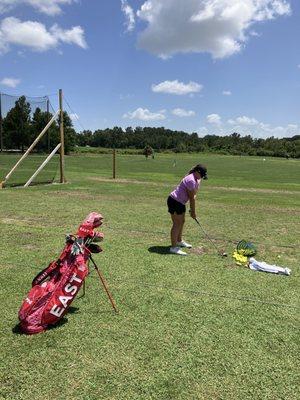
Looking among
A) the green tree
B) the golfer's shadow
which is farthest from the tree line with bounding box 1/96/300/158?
the golfer's shadow

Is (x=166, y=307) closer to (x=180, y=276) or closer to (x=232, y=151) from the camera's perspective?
(x=180, y=276)

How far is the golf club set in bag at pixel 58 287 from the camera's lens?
190 inches

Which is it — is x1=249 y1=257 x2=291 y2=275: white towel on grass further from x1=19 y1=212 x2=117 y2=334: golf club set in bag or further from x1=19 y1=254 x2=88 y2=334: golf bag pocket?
x1=19 y1=254 x2=88 y2=334: golf bag pocket

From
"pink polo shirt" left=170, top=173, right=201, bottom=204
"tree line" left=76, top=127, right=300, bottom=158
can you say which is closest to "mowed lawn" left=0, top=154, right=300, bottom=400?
"pink polo shirt" left=170, top=173, right=201, bottom=204

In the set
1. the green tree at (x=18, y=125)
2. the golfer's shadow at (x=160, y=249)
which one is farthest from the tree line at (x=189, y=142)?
the golfer's shadow at (x=160, y=249)

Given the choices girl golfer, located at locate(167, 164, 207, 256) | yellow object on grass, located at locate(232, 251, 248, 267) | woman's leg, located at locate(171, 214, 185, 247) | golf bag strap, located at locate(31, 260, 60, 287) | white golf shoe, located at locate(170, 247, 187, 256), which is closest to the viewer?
golf bag strap, located at locate(31, 260, 60, 287)

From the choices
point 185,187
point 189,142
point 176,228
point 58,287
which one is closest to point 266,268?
point 176,228

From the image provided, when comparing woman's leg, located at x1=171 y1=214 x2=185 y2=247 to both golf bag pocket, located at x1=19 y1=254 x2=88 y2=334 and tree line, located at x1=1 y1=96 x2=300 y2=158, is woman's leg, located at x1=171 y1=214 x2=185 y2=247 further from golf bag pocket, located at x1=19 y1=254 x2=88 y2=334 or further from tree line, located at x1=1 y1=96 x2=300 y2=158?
tree line, located at x1=1 y1=96 x2=300 y2=158

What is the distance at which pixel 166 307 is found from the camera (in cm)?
571

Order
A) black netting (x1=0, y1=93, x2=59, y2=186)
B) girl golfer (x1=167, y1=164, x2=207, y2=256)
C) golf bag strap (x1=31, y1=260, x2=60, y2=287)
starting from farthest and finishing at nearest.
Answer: black netting (x1=0, y1=93, x2=59, y2=186), girl golfer (x1=167, y1=164, x2=207, y2=256), golf bag strap (x1=31, y1=260, x2=60, y2=287)

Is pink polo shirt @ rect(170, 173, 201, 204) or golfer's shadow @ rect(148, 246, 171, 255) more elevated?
pink polo shirt @ rect(170, 173, 201, 204)

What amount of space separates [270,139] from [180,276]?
5688 inches

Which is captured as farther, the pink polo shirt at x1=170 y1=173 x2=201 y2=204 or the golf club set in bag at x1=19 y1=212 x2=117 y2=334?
the pink polo shirt at x1=170 y1=173 x2=201 y2=204

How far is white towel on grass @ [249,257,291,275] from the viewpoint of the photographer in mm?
7355
